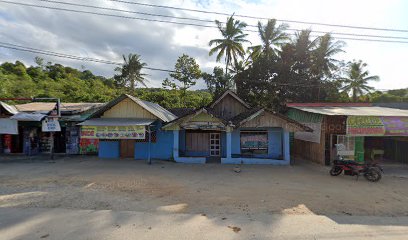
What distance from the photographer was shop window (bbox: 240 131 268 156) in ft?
53.0

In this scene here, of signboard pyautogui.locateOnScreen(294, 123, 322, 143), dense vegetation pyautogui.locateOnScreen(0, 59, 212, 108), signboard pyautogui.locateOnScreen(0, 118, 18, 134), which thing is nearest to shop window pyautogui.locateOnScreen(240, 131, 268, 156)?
signboard pyautogui.locateOnScreen(294, 123, 322, 143)

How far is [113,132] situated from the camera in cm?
1441

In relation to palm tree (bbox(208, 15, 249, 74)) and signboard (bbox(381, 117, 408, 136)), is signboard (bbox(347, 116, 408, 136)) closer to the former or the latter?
signboard (bbox(381, 117, 408, 136))

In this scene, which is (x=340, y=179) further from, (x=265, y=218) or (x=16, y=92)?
(x=16, y=92)

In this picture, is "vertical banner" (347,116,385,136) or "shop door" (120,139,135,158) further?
"shop door" (120,139,135,158)

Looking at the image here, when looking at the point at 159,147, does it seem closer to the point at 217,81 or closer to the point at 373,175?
the point at 373,175

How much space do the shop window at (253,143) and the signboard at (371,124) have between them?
4936 mm

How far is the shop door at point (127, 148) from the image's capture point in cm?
1670

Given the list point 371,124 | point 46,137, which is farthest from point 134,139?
point 371,124

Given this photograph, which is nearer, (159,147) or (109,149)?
(159,147)

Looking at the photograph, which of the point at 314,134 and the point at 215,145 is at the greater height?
the point at 314,134

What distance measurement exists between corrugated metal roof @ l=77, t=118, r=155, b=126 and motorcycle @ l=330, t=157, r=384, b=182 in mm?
10317

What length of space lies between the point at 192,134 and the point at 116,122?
16.3 feet

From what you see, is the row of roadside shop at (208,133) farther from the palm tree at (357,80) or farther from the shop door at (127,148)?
the palm tree at (357,80)
